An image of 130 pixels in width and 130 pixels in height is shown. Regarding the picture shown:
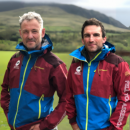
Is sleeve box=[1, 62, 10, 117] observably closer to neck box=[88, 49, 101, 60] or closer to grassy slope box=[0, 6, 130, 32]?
neck box=[88, 49, 101, 60]

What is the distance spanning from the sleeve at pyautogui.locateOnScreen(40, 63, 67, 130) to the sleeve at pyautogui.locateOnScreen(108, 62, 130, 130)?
1.51 feet

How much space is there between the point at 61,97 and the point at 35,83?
10.5 inches

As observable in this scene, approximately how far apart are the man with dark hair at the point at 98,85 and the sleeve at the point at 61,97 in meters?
0.09

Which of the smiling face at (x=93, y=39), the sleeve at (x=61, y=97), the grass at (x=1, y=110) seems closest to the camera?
the smiling face at (x=93, y=39)

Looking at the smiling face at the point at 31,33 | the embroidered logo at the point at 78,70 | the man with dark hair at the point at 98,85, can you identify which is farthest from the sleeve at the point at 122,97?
the smiling face at the point at 31,33

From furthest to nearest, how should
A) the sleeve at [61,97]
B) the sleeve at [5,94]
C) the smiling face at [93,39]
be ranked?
the sleeve at [5,94] < the sleeve at [61,97] < the smiling face at [93,39]

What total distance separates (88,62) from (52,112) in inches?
21.8

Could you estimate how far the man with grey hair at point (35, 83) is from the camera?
1385 mm

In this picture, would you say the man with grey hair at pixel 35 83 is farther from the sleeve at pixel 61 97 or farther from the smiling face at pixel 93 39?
the smiling face at pixel 93 39

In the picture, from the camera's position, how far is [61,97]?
4.72 ft

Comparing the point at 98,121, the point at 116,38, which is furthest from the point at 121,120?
the point at 116,38

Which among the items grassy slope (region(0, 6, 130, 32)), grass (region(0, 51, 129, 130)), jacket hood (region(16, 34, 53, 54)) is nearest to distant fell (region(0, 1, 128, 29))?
grassy slope (region(0, 6, 130, 32))

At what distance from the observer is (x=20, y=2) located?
10.6 m

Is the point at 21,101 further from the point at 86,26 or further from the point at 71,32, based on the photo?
the point at 71,32
